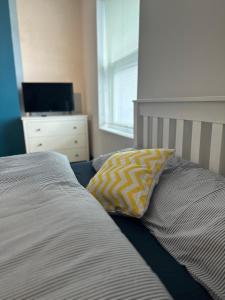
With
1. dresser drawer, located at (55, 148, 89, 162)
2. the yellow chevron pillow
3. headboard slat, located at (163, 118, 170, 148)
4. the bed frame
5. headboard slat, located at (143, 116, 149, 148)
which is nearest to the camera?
the yellow chevron pillow

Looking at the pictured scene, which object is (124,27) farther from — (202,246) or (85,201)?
(202,246)

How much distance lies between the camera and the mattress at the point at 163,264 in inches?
22.9

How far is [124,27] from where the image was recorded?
2.17 m

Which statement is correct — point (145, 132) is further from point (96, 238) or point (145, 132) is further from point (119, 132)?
point (96, 238)

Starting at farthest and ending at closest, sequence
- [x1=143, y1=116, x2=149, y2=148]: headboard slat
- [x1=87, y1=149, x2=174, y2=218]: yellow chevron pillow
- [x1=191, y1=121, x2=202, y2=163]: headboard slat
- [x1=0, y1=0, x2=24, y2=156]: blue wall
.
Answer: [x1=0, y1=0, x2=24, y2=156]: blue wall → [x1=143, y1=116, x2=149, y2=148]: headboard slat → [x1=191, y1=121, x2=202, y2=163]: headboard slat → [x1=87, y1=149, x2=174, y2=218]: yellow chevron pillow

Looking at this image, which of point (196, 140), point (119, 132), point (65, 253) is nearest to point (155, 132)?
point (196, 140)

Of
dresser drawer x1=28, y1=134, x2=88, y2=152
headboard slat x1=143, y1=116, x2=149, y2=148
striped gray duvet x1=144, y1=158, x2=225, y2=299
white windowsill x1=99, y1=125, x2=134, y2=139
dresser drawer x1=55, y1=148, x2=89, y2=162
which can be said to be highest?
headboard slat x1=143, y1=116, x2=149, y2=148

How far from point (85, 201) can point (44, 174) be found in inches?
14.9

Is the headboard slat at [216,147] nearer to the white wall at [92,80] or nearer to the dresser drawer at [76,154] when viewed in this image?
the white wall at [92,80]

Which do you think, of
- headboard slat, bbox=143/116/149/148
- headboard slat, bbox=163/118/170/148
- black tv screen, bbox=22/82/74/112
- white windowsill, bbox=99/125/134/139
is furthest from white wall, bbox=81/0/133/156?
headboard slat, bbox=163/118/170/148

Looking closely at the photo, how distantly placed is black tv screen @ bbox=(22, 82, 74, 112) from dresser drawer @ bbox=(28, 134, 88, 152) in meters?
0.46

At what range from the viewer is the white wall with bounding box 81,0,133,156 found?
107 inches

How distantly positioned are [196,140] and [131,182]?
446 millimetres

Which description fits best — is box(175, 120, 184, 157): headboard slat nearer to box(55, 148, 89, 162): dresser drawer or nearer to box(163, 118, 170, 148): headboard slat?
box(163, 118, 170, 148): headboard slat
